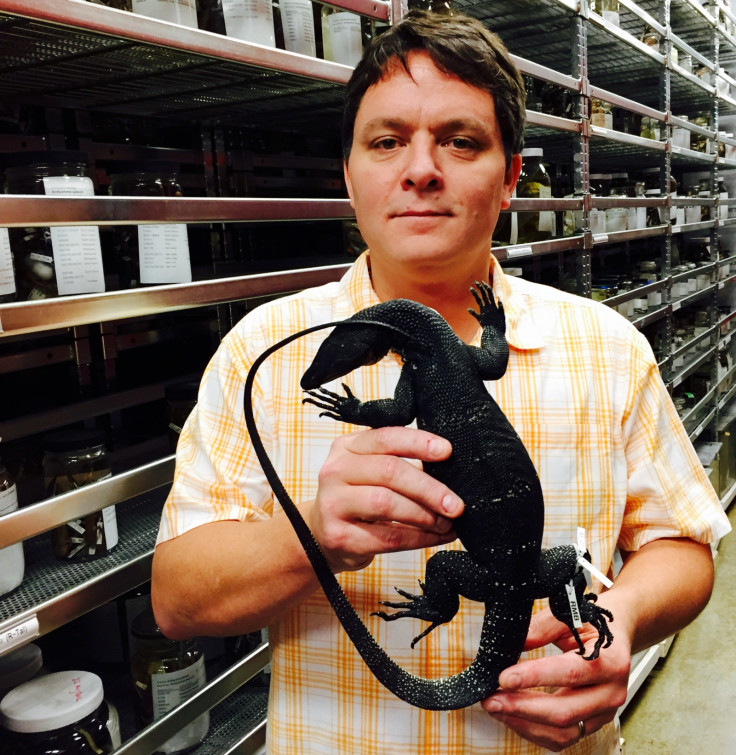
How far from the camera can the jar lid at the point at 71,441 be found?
1.30 metres

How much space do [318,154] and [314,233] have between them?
0.27 m

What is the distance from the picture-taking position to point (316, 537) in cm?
68

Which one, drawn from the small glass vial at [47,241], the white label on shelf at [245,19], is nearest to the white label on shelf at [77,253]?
the small glass vial at [47,241]

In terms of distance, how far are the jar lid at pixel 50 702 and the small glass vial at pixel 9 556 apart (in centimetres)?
17

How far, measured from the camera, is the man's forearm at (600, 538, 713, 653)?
2.98ft

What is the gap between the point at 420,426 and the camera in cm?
62

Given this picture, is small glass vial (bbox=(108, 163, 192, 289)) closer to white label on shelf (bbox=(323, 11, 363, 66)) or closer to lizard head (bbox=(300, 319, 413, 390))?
white label on shelf (bbox=(323, 11, 363, 66))

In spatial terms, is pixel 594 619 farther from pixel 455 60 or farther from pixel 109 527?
pixel 109 527

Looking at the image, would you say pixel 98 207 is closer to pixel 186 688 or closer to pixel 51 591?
pixel 51 591

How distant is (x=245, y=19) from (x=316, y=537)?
3.61 feet

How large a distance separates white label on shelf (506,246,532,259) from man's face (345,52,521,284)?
119cm

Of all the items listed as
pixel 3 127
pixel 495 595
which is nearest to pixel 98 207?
pixel 3 127

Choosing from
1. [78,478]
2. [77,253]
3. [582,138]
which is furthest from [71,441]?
[582,138]

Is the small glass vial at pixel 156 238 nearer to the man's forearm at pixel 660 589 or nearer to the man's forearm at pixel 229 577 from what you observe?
the man's forearm at pixel 229 577
